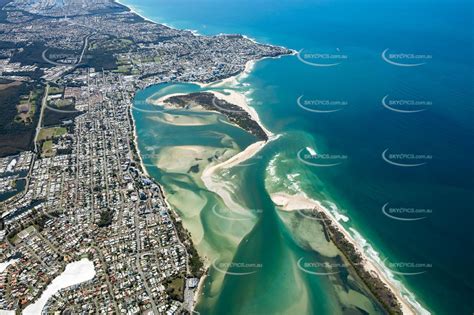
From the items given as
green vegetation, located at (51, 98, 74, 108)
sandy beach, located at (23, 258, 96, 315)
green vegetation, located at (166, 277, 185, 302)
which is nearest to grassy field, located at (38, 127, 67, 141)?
green vegetation, located at (51, 98, 74, 108)

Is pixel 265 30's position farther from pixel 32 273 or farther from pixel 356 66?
pixel 32 273

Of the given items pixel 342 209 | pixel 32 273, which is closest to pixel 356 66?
pixel 342 209

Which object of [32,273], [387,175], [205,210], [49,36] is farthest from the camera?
[49,36]

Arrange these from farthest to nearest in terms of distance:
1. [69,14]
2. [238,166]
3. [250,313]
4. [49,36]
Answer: [69,14] < [49,36] < [238,166] < [250,313]

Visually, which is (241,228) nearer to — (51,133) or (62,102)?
(51,133)

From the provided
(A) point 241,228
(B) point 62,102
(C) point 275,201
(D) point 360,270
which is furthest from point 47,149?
(D) point 360,270

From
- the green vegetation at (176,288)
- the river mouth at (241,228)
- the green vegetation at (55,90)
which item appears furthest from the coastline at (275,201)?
the green vegetation at (55,90)
